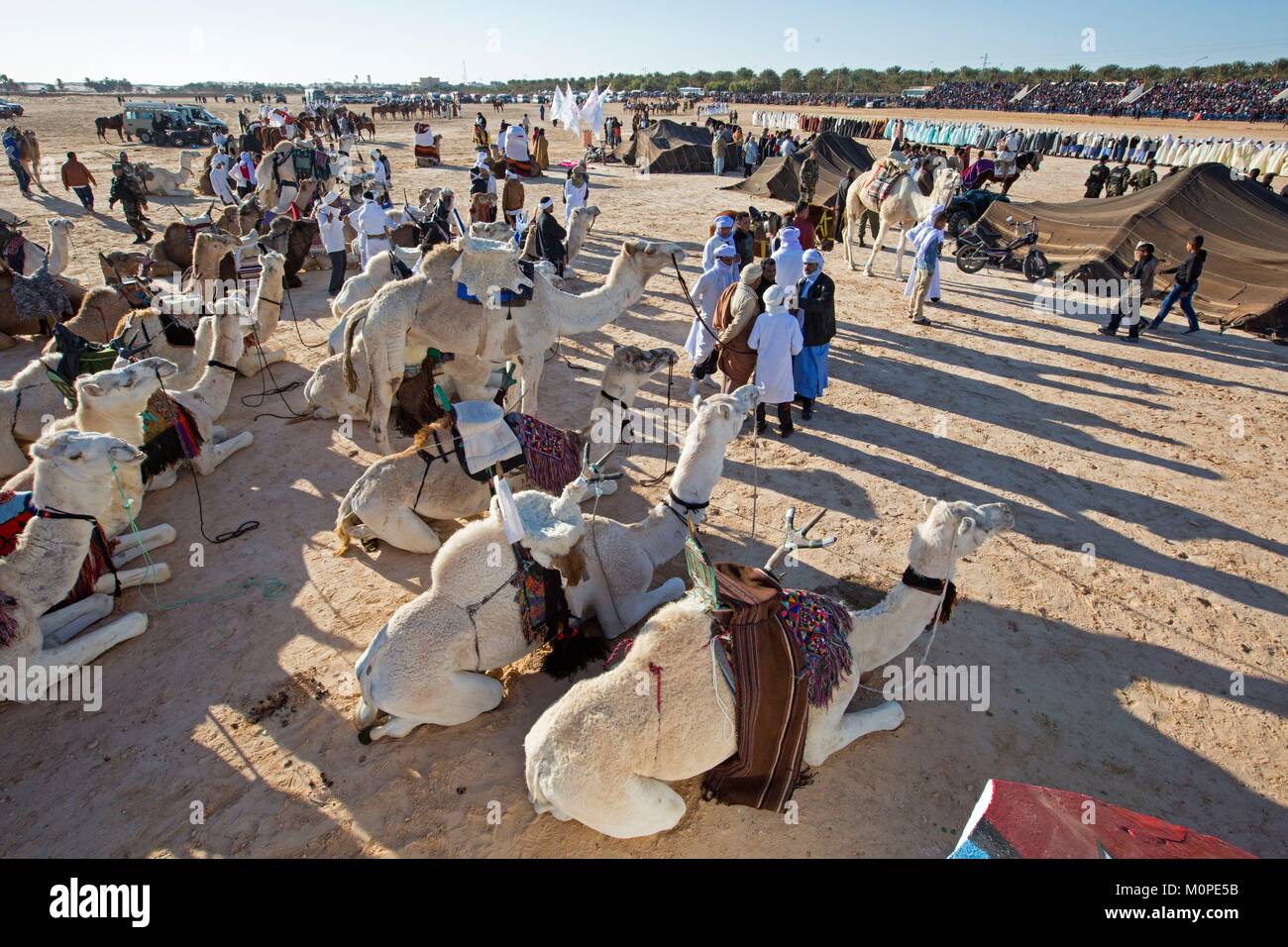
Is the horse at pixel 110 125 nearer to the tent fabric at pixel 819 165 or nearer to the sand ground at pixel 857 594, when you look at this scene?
the sand ground at pixel 857 594

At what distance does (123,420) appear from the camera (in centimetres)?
495

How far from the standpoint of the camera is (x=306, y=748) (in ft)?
11.6

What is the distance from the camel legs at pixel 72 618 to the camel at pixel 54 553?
0.03 metres

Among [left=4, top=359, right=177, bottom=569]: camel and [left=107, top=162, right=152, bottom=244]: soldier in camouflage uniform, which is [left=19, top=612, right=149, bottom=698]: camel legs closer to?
[left=4, top=359, right=177, bottom=569]: camel

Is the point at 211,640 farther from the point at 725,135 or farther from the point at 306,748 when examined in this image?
the point at 725,135

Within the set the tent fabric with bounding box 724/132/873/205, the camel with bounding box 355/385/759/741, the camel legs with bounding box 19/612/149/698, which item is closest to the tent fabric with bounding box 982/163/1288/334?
the tent fabric with bounding box 724/132/873/205

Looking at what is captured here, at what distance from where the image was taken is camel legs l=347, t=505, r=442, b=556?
4602mm

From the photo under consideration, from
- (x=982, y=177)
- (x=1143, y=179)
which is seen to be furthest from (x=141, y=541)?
(x=1143, y=179)

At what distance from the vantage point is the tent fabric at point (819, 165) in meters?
18.5

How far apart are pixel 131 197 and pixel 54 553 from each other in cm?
1368

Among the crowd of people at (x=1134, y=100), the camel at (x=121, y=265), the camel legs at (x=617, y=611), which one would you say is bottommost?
the camel legs at (x=617, y=611)

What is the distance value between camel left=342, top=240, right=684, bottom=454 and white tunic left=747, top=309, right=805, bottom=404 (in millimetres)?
1349

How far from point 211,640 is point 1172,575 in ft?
22.8

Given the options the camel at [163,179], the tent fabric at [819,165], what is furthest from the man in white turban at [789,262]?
the camel at [163,179]
